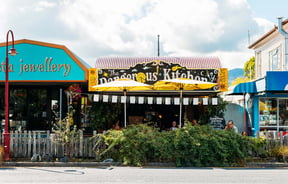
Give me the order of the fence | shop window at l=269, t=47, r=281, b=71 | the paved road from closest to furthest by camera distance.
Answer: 1. the paved road
2. the fence
3. shop window at l=269, t=47, r=281, b=71

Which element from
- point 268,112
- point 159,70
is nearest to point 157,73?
point 159,70

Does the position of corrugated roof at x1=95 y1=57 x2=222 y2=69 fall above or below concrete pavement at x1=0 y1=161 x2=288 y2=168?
above

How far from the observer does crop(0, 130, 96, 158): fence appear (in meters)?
11.6

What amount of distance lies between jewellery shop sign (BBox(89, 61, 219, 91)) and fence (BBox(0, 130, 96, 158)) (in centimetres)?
468

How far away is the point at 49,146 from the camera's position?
461 inches

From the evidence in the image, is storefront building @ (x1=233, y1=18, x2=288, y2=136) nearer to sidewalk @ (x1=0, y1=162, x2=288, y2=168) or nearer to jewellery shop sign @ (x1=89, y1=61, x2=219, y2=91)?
sidewalk @ (x1=0, y1=162, x2=288, y2=168)

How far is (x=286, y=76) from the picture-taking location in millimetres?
14930

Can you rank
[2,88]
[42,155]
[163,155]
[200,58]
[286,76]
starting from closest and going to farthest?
[163,155] → [42,155] → [286,76] → [200,58] → [2,88]

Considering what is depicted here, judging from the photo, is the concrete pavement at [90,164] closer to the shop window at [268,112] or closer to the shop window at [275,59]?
the shop window at [268,112]

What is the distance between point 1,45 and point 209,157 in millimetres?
Answer: 10813

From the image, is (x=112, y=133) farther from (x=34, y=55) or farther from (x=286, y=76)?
(x=286, y=76)

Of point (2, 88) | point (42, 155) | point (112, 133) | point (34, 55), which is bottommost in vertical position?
point (42, 155)

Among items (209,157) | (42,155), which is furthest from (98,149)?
(209,157)

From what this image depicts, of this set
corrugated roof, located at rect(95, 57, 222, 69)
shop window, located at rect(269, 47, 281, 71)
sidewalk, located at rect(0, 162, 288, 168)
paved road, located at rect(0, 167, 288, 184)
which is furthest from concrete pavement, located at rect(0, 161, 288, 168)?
shop window, located at rect(269, 47, 281, 71)
